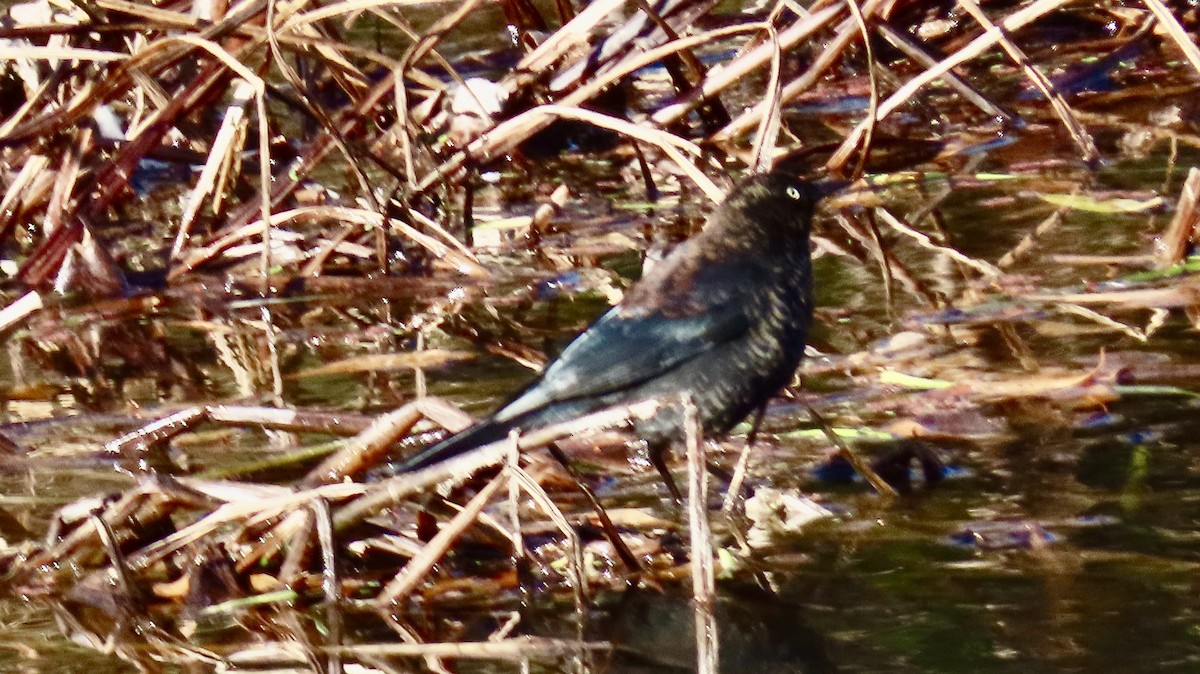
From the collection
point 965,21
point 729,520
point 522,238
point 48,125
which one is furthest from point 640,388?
point 965,21

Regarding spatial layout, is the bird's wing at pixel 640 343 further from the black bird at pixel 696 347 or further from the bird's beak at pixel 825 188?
the bird's beak at pixel 825 188

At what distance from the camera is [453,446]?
4.37 metres

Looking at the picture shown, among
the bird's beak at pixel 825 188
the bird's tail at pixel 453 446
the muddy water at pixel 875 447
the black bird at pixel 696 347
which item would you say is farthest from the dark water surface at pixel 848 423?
the bird's beak at pixel 825 188

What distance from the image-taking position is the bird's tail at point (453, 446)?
4344 millimetres

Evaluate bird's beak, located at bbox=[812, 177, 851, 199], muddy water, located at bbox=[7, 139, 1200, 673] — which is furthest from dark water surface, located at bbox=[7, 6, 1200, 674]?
bird's beak, located at bbox=[812, 177, 851, 199]

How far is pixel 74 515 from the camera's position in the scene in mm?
4473

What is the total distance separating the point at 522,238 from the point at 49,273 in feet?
6.44

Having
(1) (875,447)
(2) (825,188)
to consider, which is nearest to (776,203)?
(2) (825,188)

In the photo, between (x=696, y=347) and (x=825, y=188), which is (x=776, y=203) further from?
(x=696, y=347)

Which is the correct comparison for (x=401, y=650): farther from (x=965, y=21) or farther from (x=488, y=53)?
(x=488, y=53)

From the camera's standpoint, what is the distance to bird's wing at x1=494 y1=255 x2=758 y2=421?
468 cm

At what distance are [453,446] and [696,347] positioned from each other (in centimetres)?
77

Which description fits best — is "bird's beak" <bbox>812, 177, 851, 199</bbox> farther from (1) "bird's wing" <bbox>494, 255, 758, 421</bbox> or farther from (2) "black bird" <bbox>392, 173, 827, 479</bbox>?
(1) "bird's wing" <bbox>494, 255, 758, 421</bbox>

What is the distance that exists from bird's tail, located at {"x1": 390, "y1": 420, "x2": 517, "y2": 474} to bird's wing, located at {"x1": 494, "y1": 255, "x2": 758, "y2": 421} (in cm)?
22
